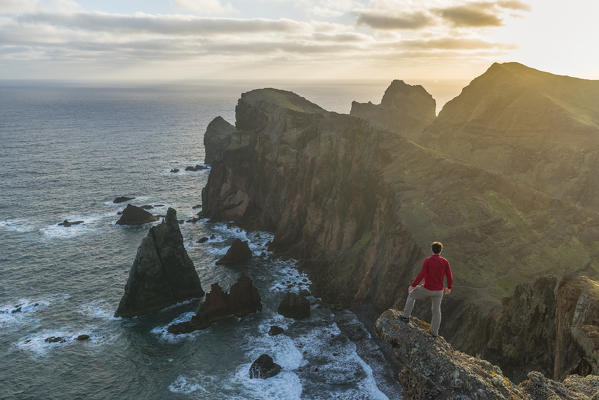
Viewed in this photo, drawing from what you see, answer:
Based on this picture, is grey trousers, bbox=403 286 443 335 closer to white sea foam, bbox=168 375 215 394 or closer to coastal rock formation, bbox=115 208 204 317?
white sea foam, bbox=168 375 215 394

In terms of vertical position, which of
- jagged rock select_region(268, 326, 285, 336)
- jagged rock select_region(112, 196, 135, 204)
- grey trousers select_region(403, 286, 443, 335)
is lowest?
jagged rock select_region(268, 326, 285, 336)

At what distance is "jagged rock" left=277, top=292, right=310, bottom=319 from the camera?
54.6m

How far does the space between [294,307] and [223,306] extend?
9826 millimetres

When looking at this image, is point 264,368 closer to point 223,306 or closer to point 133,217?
point 223,306

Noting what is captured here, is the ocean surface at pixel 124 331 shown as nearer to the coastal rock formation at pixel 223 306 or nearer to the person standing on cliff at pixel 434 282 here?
the coastal rock formation at pixel 223 306

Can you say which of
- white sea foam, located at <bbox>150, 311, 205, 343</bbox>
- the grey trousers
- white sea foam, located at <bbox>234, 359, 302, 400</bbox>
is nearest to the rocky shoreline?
the grey trousers

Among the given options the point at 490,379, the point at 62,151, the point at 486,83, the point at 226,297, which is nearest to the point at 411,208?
the point at 226,297

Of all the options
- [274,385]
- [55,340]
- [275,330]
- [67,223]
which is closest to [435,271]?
[274,385]

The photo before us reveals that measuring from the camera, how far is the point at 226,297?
55656 millimetres

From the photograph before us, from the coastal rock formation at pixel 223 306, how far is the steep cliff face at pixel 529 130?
55.5 metres

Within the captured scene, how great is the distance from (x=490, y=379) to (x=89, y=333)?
52318 mm

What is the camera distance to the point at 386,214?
6066 cm

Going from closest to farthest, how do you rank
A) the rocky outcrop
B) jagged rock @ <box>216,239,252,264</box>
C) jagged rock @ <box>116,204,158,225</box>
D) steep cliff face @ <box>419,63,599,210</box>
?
the rocky outcrop
jagged rock @ <box>216,239,252,264</box>
steep cliff face @ <box>419,63,599,210</box>
jagged rock @ <box>116,204,158,225</box>

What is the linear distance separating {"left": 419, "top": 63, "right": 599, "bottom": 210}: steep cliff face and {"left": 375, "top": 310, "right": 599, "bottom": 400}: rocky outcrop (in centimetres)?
6606
